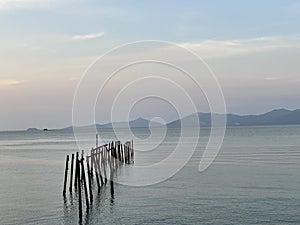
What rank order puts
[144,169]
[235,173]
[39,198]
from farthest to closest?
[144,169], [235,173], [39,198]

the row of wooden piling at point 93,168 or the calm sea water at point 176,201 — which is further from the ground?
the row of wooden piling at point 93,168

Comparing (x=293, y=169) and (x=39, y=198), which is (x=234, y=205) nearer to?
(x=39, y=198)

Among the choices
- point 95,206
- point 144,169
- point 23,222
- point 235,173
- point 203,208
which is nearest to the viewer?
point 23,222

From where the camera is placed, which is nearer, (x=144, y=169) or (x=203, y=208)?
(x=203, y=208)

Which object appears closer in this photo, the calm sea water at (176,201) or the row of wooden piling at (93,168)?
the calm sea water at (176,201)

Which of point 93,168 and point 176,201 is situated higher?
point 93,168

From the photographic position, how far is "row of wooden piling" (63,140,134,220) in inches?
1319

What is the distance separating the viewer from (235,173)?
4916 cm

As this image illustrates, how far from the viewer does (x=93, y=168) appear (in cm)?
5141

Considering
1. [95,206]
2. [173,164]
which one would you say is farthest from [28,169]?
[95,206]

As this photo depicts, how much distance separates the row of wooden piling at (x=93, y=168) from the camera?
1319 inches

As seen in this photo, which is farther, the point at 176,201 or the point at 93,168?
the point at 93,168

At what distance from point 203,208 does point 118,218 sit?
5512 millimetres

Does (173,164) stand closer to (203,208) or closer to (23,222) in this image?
(203,208)
